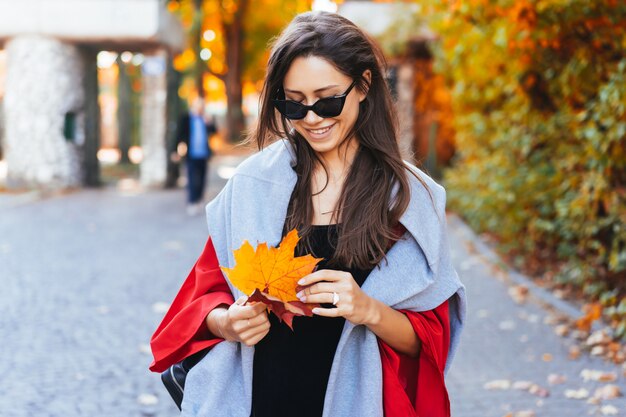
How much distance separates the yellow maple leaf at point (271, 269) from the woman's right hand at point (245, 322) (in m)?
0.06

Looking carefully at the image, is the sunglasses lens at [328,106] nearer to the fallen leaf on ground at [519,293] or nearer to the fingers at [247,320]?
the fingers at [247,320]

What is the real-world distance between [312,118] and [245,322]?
544mm

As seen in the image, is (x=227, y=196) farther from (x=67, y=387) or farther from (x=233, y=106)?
(x=233, y=106)

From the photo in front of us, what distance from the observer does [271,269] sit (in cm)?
194

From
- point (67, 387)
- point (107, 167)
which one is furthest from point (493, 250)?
point (107, 167)

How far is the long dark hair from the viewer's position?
2.12m

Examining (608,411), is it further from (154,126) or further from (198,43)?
(198,43)

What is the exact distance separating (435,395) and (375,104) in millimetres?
789

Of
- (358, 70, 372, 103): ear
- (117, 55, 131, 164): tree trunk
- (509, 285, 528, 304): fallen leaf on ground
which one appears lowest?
(117, 55, 131, 164): tree trunk

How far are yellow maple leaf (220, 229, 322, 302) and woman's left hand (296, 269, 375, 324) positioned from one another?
1.1 inches

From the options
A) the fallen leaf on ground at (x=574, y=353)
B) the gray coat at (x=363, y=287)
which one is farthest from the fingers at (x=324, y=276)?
the fallen leaf on ground at (x=574, y=353)

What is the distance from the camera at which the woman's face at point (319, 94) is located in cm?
213

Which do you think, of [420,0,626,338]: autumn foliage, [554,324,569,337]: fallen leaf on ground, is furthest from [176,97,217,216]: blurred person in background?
[554,324,569,337]: fallen leaf on ground

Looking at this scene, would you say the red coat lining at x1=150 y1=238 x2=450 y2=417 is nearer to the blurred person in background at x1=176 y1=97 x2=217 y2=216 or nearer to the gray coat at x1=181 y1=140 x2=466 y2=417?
the gray coat at x1=181 y1=140 x2=466 y2=417
